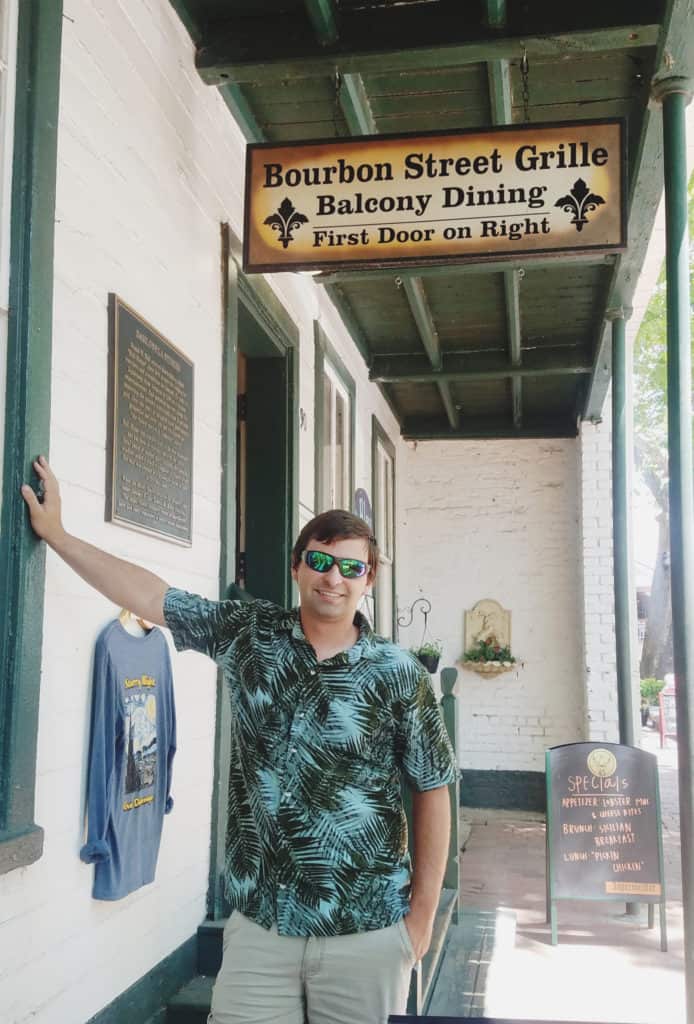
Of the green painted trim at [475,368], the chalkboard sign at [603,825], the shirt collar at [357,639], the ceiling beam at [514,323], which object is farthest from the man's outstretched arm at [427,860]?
the green painted trim at [475,368]

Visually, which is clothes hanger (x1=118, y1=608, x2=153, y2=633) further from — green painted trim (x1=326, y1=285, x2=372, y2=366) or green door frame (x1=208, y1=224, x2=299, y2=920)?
green painted trim (x1=326, y1=285, x2=372, y2=366)

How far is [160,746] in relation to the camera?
3.14 metres

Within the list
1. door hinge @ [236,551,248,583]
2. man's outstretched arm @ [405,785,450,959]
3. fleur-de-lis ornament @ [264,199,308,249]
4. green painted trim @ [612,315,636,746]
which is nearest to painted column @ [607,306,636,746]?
green painted trim @ [612,315,636,746]

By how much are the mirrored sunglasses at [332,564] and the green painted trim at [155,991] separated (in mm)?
1450

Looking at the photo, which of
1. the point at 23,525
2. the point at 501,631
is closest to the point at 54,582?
the point at 23,525

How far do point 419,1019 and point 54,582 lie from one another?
1.34m

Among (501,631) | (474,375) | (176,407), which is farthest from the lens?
(501,631)

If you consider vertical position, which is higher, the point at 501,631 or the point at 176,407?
the point at 176,407

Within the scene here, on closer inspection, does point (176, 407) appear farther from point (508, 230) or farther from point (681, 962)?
point (681, 962)

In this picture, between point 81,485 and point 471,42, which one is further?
point 471,42

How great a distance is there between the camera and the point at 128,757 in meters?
2.87

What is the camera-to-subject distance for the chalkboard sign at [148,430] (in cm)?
287

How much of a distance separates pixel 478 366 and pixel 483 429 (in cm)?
209

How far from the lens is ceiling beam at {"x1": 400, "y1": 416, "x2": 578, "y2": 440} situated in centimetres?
948
